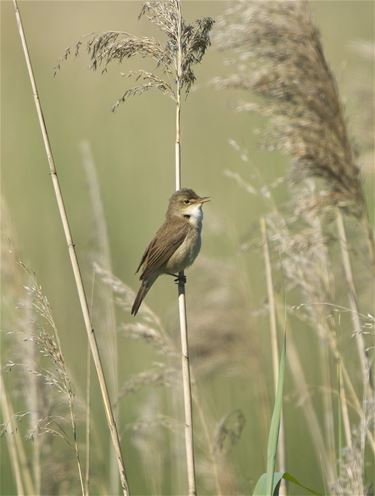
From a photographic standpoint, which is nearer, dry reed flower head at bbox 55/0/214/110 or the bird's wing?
dry reed flower head at bbox 55/0/214/110

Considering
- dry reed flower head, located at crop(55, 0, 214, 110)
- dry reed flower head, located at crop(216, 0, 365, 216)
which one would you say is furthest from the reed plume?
dry reed flower head, located at crop(216, 0, 365, 216)

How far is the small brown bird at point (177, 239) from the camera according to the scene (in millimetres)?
3986

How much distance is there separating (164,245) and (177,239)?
0.25 ft

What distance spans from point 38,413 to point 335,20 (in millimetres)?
8352

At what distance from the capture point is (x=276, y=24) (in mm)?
3123

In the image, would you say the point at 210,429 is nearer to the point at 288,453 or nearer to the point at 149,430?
the point at 149,430

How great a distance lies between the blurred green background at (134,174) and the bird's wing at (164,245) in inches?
17.5

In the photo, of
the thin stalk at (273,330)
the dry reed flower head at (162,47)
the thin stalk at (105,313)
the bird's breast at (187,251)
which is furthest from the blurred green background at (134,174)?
the dry reed flower head at (162,47)

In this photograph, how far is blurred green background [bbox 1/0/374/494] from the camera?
487cm

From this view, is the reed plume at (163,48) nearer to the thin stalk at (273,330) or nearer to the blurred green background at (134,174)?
the thin stalk at (273,330)

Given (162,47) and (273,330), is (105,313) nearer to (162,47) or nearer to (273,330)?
(273,330)

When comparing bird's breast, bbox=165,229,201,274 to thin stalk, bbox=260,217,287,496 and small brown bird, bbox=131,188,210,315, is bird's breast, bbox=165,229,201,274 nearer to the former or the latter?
small brown bird, bbox=131,188,210,315

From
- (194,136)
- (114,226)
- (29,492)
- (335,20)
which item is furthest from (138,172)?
(29,492)

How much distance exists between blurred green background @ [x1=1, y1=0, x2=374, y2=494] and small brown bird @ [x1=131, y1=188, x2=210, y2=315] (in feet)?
1.37
